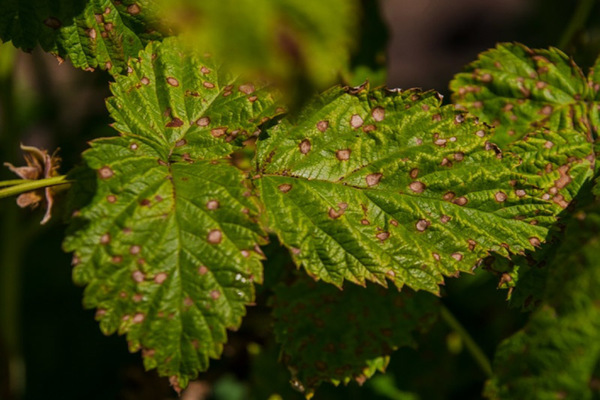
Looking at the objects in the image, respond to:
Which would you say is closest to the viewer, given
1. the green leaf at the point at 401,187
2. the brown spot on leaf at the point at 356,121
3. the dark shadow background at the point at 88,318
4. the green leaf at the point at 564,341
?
the green leaf at the point at 564,341

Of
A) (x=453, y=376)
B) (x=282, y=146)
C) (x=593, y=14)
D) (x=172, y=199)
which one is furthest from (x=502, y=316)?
(x=593, y=14)

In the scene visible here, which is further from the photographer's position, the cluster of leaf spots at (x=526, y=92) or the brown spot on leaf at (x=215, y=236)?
the cluster of leaf spots at (x=526, y=92)

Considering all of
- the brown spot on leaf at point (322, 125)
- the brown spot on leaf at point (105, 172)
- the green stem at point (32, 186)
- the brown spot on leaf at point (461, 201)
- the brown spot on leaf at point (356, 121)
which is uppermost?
the brown spot on leaf at point (356, 121)

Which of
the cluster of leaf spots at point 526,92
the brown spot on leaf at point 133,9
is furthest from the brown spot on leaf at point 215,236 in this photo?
the cluster of leaf spots at point 526,92

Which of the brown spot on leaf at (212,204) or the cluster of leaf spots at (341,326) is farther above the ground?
the brown spot on leaf at (212,204)

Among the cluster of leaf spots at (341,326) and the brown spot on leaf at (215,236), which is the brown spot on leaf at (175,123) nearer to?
the brown spot on leaf at (215,236)

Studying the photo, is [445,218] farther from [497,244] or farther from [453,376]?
[453,376]

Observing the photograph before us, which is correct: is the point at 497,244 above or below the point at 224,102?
below
